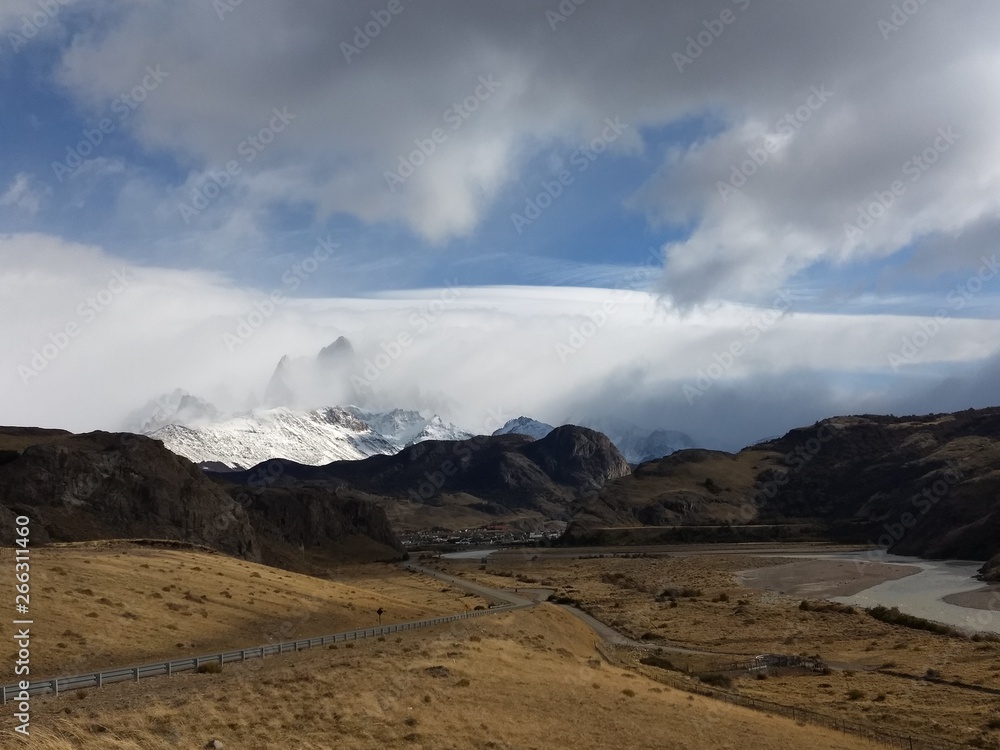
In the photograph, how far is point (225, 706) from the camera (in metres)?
28.5

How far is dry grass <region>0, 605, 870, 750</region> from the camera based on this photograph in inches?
1022

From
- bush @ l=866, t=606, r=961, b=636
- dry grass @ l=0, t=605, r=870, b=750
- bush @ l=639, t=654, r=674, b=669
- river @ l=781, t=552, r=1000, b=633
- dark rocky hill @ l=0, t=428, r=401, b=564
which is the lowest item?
river @ l=781, t=552, r=1000, b=633

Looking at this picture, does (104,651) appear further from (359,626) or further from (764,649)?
(764,649)

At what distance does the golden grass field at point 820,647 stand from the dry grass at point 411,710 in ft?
19.1

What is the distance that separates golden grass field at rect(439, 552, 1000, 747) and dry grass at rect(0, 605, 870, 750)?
5.83 meters

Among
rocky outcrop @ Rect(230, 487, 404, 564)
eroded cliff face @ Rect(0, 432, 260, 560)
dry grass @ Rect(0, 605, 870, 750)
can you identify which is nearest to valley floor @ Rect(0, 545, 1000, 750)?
dry grass @ Rect(0, 605, 870, 750)

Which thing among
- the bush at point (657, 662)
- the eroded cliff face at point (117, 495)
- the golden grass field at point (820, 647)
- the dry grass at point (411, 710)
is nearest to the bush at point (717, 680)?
the golden grass field at point (820, 647)

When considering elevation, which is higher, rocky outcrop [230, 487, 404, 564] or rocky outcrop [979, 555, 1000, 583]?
rocky outcrop [230, 487, 404, 564]

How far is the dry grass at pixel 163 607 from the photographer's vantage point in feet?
126

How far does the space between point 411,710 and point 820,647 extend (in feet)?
131

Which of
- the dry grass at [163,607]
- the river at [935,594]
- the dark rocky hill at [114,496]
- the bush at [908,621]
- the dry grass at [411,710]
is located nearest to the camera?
the dry grass at [411,710]

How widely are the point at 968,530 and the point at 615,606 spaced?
8479 centimetres

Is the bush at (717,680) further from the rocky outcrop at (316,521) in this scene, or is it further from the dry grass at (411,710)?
the rocky outcrop at (316,521)

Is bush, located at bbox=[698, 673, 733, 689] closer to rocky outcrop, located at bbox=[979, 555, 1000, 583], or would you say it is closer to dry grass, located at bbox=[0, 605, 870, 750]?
dry grass, located at bbox=[0, 605, 870, 750]
